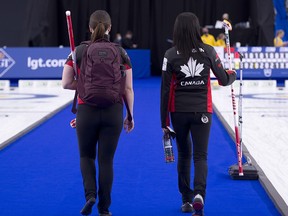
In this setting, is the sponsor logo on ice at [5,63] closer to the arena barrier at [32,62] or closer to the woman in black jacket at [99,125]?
the arena barrier at [32,62]

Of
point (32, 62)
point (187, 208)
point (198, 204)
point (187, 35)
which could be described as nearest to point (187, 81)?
point (187, 35)

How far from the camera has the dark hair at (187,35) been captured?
187 inches

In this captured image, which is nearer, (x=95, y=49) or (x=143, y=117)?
(x=95, y=49)

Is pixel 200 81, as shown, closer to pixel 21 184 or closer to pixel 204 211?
pixel 204 211

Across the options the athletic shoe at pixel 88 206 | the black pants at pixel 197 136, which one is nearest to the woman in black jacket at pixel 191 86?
the black pants at pixel 197 136

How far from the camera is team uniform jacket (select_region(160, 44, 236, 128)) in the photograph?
475 cm

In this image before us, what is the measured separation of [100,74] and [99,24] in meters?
0.39

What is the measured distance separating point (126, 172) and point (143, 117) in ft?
16.4

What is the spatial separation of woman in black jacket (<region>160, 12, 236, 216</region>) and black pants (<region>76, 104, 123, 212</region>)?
452mm

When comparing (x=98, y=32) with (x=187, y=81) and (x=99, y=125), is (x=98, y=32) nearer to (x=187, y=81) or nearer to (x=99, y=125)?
(x=99, y=125)

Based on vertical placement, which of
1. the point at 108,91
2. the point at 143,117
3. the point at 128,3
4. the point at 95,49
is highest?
the point at 128,3

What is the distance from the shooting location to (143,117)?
38.3 ft

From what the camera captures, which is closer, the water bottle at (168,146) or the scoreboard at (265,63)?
the water bottle at (168,146)

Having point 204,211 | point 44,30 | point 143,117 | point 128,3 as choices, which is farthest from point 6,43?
point 204,211
